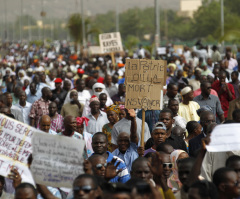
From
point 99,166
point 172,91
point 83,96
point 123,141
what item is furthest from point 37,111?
point 99,166

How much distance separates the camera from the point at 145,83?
28.9ft

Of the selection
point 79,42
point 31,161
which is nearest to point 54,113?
point 31,161

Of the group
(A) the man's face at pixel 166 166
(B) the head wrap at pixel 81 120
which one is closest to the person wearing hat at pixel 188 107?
(B) the head wrap at pixel 81 120

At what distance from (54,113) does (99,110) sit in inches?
29.8

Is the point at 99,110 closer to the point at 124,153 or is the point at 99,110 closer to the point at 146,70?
the point at 146,70

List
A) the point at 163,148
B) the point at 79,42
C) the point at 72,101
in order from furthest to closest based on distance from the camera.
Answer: the point at 79,42 < the point at 72,101 < the point at 163,148

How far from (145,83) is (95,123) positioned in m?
1.77

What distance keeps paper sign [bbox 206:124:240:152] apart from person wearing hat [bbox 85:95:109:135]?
4437 millimetres

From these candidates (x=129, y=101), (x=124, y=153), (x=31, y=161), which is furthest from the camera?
(x=129, y=101)

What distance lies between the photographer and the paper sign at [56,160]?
18.9 feet

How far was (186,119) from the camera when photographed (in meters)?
10.2

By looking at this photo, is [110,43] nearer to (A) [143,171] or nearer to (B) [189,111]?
(B) [189,111]

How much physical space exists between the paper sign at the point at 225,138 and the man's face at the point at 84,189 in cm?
118

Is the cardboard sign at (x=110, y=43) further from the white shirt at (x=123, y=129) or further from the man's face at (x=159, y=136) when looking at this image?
the man's face at (x=159, y=136)
